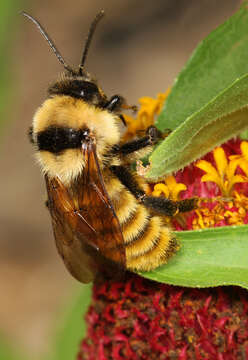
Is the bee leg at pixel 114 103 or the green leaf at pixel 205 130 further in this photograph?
the bee leg at pixel 114 103

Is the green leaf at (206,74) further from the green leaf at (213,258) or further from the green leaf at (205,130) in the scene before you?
the green leaf at (213,258)

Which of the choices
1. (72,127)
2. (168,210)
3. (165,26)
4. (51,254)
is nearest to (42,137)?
(72,127)

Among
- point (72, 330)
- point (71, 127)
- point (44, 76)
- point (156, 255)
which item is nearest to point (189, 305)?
point (156, 255)

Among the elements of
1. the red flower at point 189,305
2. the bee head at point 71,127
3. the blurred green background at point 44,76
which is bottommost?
the red flower at point 189,305

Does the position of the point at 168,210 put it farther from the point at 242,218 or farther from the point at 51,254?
the point at 51,254

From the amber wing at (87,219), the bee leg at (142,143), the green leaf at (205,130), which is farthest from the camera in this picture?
the bee leg at (142,143)

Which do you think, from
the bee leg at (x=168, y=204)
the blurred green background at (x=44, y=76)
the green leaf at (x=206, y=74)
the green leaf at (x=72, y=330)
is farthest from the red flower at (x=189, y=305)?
the blurred green background at (x=44, y=76)

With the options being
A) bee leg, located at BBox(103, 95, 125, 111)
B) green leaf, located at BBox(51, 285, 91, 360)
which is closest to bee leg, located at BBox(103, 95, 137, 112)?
bee leg, located at BBox(103, 95, 125, 111)
